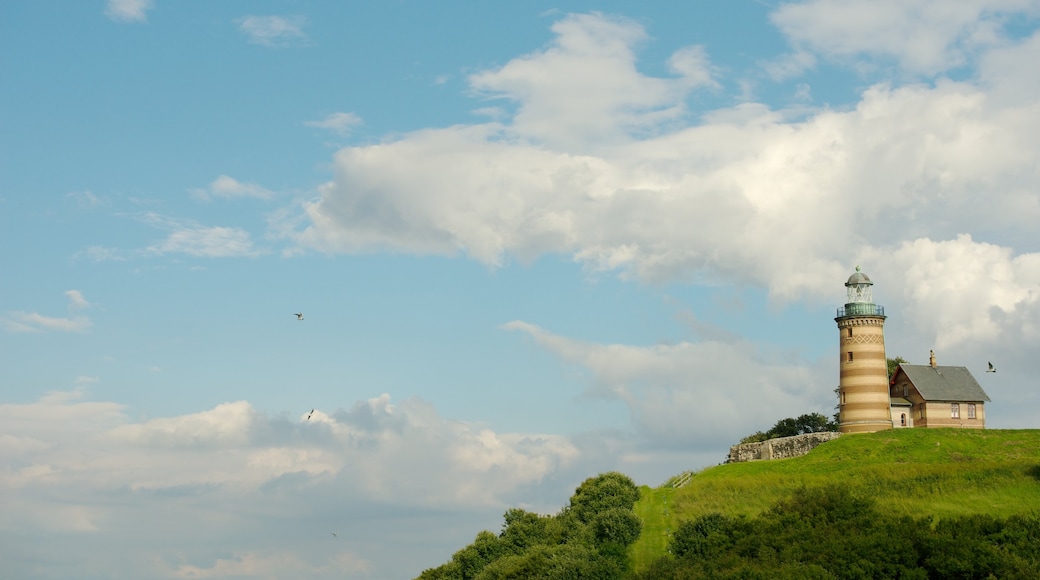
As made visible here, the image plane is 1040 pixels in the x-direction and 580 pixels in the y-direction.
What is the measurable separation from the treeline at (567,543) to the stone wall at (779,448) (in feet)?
53.4

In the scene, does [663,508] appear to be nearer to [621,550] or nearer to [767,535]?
[621,550]

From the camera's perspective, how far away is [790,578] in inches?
2211

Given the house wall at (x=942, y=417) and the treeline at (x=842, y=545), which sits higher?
the house wall at (x=942, y=417)

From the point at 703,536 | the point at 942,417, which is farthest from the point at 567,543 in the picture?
the point at 942,417

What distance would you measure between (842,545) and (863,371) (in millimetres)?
38088

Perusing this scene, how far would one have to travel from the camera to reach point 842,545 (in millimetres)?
61219

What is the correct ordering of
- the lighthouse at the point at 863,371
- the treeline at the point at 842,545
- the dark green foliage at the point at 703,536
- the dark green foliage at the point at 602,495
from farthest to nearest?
the lighthouse at the point at 863,371, the dark green foliage at the point at 602,495, the dark green foliage at the point at 703,536, the treeline at the point at 842,545

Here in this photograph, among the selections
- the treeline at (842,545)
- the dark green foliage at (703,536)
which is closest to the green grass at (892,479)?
the dark green foliage at (703,536)

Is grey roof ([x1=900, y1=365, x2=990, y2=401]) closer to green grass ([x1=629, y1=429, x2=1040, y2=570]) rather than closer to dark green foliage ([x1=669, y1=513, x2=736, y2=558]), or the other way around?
green grass ([x1=629, y1=429, x2=1040, y2=570])

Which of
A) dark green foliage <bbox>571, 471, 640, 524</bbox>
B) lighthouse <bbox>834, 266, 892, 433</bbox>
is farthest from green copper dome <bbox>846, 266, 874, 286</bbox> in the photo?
dark green foliage <bbox>571, 471, 640, 524</bbox>

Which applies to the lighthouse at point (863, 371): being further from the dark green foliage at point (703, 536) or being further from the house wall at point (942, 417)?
the dark green foliage at point (703, 536)

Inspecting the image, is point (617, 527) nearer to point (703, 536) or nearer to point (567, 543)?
point (567, 543)

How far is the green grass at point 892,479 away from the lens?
72250 millimetres

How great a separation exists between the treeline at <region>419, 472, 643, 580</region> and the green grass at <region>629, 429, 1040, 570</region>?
1.85 m
